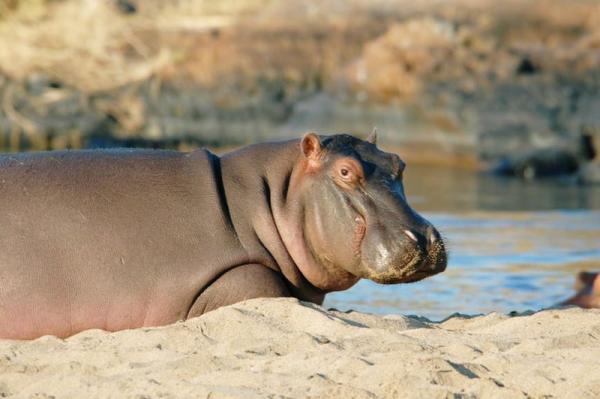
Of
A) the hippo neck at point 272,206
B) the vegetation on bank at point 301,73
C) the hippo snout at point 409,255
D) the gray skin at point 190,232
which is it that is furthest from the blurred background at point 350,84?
the hippo snout at point 409,255

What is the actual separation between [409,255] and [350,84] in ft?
51.0

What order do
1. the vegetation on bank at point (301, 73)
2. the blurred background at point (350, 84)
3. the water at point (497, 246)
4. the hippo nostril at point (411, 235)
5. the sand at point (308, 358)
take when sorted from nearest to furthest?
the sand at point (308, 358) < the hippo nostril at point (411, 235) < the water at point (497, 246) < the blurred background at point (350, 84) < the vegetation on bank at point (301, 73)

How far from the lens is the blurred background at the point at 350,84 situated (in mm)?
18281

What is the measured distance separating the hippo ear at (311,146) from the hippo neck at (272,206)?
Answer: 131 millimetres

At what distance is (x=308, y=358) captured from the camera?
16.9 feet

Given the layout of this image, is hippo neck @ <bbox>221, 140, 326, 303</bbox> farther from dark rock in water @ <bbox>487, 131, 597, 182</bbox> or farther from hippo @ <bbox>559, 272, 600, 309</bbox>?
dark rock in water @ <bbox>487, 131, 597, 182</bbox>

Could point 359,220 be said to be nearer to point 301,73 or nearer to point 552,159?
point 552,159

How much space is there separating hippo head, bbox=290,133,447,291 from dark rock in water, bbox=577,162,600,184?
10998 millimetres

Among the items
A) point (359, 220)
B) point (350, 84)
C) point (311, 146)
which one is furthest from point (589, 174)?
point (359, 220)

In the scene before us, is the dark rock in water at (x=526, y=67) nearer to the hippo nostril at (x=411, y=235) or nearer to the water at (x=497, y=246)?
the water at (x=497, y=246)

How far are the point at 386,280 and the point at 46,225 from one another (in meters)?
1.64

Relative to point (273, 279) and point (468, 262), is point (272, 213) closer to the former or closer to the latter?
point (273, 279)

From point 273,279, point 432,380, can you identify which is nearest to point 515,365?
point 432,380

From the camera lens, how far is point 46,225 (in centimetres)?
610
